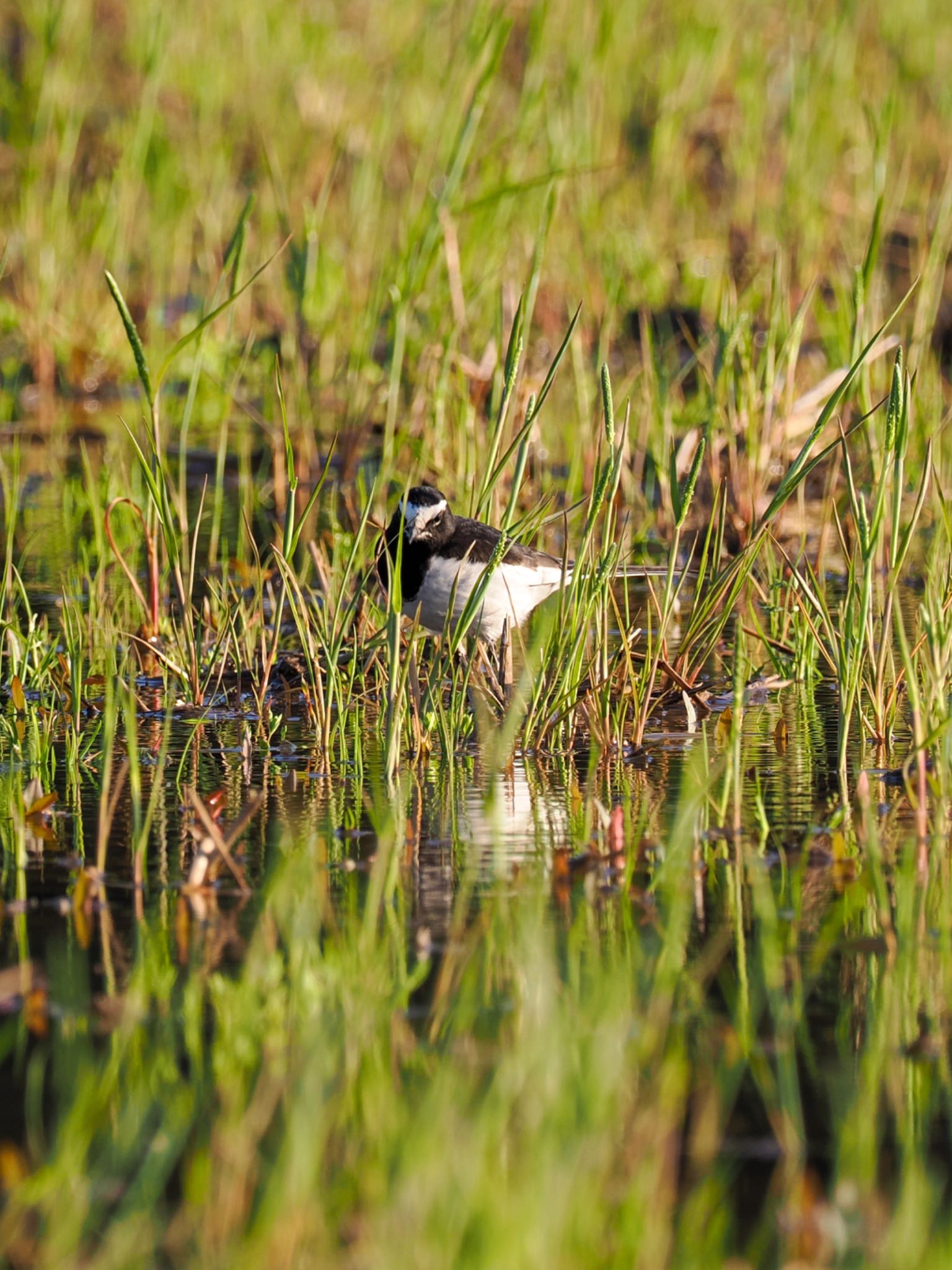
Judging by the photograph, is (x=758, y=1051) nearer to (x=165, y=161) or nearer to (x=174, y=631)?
(x=174, y=631)

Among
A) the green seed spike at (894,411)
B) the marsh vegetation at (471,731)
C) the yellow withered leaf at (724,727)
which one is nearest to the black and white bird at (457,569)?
the marsh vegetation at (471,731)

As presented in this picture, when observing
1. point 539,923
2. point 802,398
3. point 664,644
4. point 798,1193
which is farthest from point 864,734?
point 802,398

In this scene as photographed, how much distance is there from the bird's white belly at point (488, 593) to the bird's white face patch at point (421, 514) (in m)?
0.13

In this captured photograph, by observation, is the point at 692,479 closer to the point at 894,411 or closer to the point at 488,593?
the point at 894,411

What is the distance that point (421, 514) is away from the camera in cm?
533

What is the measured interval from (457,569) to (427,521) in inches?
10.3

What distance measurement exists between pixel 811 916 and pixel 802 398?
3.91 meters

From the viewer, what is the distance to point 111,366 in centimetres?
940

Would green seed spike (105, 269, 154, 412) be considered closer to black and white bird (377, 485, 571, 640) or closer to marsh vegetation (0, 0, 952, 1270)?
marsh vegetation (0, 0, 952, 1270)

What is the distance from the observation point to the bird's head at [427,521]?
17.5ft

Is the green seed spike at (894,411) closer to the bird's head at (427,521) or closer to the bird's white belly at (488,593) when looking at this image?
the bird's white belly at (488,593)

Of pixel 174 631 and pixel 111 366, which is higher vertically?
pixel 111 366

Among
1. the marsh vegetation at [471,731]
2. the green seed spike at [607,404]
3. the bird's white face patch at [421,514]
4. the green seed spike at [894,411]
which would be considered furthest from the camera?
the bird's white face patch at [421,514]

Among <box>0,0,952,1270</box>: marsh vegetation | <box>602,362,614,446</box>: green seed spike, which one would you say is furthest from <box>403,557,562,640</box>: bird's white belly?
<box>602,362,614,446</box>: green seed spike
